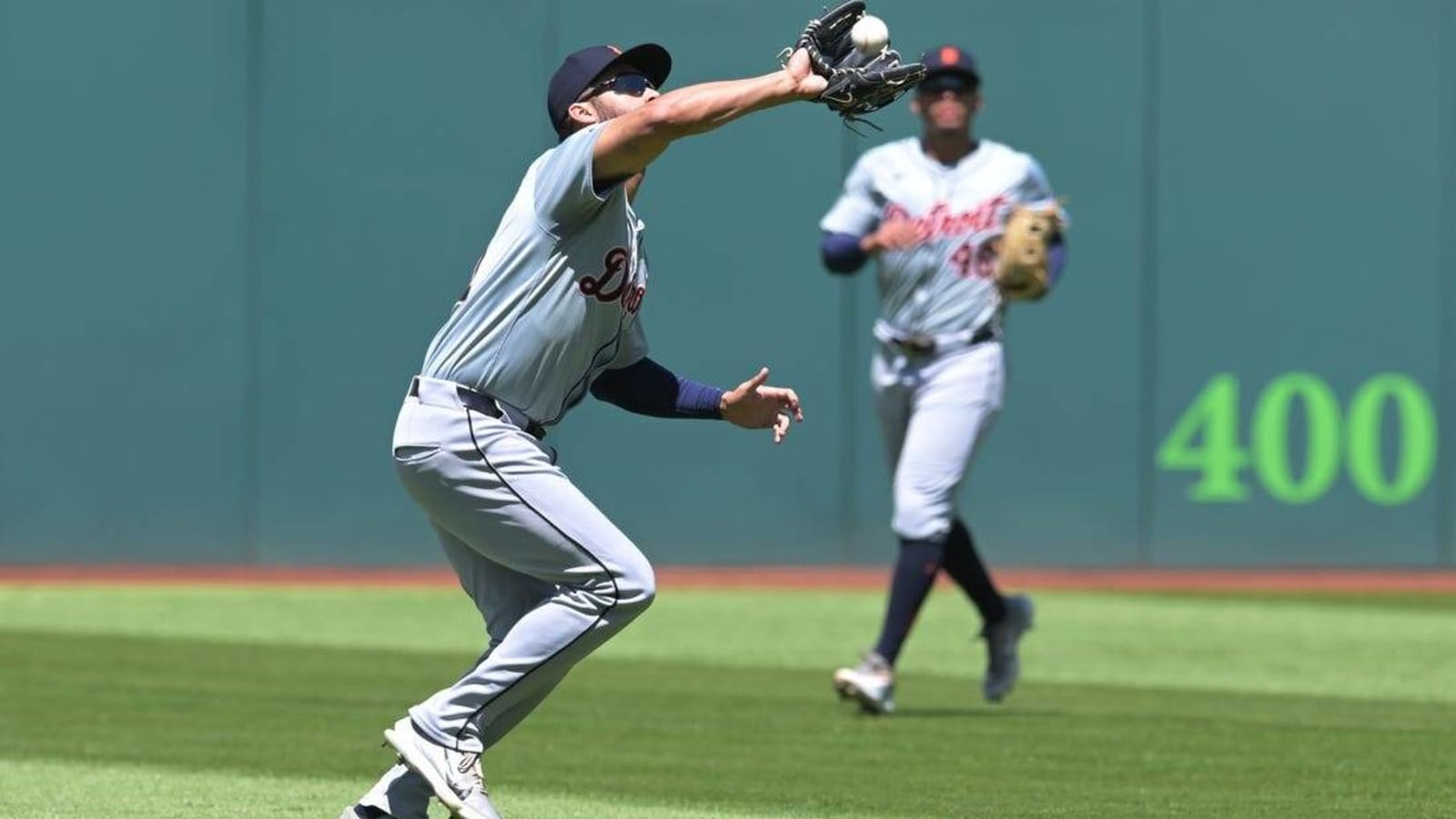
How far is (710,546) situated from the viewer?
1827 centimetres

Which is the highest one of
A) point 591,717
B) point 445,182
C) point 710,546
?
point 445,182

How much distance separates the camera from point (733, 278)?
18.2 m

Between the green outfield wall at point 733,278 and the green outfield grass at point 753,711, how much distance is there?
1.62 metres

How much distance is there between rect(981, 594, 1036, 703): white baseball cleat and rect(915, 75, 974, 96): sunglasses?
213cm

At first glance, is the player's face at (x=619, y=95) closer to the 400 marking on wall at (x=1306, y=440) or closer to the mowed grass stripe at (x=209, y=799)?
the mowed grass stripe at (x=209, y=799)

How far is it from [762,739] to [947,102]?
296 cm

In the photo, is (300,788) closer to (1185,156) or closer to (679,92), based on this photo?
(679,92)

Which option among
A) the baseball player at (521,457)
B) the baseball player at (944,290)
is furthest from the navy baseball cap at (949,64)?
the baseball player at (521,457)

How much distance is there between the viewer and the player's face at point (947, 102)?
11.2m

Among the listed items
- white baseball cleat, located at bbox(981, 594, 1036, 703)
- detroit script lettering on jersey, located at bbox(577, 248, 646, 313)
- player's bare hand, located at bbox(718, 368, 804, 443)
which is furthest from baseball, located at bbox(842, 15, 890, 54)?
white baseball cleat, located at bbox(981, 594, 1036, 703)

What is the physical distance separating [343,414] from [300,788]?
987cm

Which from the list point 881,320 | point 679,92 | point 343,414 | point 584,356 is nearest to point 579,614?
point 584,356

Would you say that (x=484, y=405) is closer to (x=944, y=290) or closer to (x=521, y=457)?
(x=521, y=457)

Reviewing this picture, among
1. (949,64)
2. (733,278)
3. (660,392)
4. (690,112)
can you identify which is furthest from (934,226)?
(733,278)
